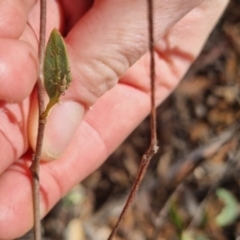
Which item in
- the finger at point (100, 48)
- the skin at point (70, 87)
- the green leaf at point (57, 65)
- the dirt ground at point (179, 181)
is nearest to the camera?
the green leaf at point (57, 65)

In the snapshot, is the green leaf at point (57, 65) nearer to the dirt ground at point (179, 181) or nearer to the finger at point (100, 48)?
the finger at point (100, 48)

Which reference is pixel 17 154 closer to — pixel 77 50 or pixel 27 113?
pixel 27 113

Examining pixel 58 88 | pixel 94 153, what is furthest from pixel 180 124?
pixel 58 88

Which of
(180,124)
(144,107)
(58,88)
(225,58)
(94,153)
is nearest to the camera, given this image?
(58,88)

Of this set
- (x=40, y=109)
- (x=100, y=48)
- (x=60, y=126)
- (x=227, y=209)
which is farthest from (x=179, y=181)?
(x=40, y=109)

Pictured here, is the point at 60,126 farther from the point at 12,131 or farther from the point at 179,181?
the point at 179,181

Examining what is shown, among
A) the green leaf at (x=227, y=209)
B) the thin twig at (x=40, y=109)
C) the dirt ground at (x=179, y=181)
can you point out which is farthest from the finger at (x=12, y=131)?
the green leaf at (x=227, y=209)
